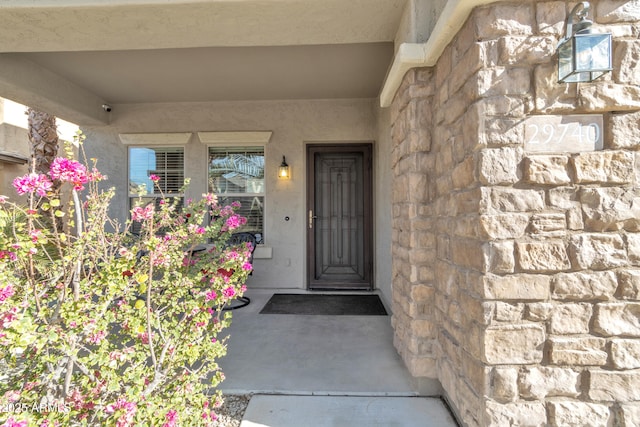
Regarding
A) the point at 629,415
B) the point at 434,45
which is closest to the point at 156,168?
the point at 434,45

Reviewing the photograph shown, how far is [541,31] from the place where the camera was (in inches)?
54.5

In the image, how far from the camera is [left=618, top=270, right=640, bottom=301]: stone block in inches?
52.0

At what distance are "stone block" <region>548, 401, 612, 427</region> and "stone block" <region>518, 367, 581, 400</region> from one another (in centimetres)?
5

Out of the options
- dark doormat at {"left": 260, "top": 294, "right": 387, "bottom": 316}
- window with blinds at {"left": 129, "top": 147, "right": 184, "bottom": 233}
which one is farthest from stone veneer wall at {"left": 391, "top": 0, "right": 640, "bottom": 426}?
window with blinds at {"left": 129, "top": 147, "right": 184, "bottom": 233}

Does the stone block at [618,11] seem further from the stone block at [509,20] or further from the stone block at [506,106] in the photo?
the stone block at [506,106]

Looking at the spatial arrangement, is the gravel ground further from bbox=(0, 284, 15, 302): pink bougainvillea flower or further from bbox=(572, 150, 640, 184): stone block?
bbox=(572, 150, 640, 184): stone block

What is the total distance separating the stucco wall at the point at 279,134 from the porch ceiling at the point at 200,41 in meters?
0.57

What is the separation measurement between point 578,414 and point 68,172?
94.6 inches

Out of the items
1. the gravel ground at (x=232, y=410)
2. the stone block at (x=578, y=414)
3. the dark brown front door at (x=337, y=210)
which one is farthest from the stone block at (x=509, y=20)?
the dark brown front door at (x=337, y=210)

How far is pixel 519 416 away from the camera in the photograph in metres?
1.36

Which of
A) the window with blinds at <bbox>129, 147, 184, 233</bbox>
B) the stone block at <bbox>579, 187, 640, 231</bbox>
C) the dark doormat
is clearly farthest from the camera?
the window with blinds at <bbox>129, 147, 184, 233</bbox>

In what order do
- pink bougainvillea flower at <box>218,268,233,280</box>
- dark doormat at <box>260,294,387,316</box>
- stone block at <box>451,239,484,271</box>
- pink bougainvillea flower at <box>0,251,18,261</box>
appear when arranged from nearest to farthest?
pink bougainvillea flower at <box>0,251,18,261</box>
stone block at <box>451,239,484,271</box>
pink bougainvillea flower at <box>218,268,233,280</box>
dark doormat at <box>260,294,387,316</box>

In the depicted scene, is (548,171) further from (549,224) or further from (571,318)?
(571,318)

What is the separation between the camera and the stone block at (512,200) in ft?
Answer: 4.49
